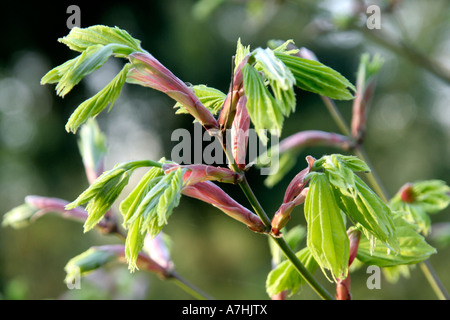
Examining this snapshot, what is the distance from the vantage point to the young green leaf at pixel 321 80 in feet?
1.24

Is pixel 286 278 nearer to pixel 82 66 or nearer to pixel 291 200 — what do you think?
pixel 291 200

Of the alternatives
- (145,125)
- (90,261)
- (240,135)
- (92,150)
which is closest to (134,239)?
(240,135)

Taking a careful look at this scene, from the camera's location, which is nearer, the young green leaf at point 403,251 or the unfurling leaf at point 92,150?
the young green leaf at point 403,251

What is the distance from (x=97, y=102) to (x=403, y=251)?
1.23 feet

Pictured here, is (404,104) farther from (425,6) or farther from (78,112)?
(78,112)

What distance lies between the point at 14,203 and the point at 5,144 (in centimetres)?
77

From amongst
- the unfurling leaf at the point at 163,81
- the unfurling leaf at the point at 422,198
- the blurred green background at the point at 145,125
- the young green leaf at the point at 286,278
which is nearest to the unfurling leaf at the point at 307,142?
the unfurling leaf at the point at 422,198

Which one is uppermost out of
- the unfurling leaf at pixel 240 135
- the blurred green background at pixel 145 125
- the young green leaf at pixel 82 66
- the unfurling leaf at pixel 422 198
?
the blurred green background at pixel 145 125

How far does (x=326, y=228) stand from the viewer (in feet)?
1.30

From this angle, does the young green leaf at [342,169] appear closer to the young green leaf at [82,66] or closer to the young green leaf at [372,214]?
the young green leaf at [372,214]

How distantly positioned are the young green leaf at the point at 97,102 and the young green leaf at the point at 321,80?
15 centimetres

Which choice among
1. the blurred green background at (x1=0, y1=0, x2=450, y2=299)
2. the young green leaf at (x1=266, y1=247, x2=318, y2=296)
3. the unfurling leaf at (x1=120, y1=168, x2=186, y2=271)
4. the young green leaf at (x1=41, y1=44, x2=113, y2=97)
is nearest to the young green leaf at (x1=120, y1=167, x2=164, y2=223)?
the unfurling leaf at (x1=120, y1=168, x2=186, y2=271)
